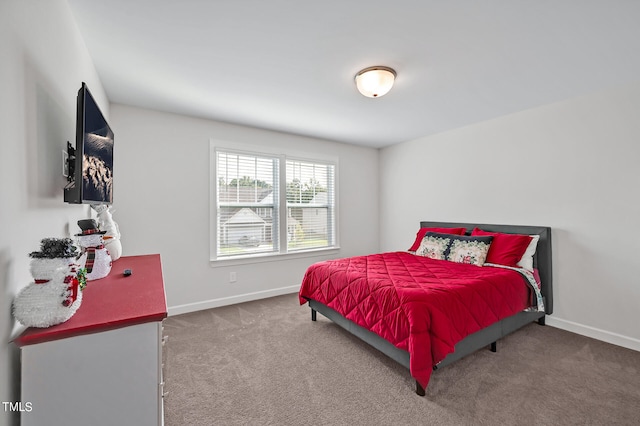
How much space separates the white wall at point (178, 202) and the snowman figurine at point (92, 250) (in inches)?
61.7

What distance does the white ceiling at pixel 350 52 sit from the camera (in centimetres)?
161

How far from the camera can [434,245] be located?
3.40 m

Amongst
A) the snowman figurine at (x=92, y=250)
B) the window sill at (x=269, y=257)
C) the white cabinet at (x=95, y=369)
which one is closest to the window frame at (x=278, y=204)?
the window sill at (x=269, y=257)

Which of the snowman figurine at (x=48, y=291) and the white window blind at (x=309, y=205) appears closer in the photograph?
the snowman figurine at (x=48, y=291)

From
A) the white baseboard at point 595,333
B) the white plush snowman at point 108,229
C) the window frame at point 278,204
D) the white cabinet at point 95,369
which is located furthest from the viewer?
the window frame at point 278,204

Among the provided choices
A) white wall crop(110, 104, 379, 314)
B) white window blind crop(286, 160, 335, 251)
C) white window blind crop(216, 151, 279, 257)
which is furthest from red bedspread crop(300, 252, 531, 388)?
white window blind crop(286, 160, 335, 251)

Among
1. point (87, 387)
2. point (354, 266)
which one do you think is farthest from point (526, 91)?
point (87, 387)

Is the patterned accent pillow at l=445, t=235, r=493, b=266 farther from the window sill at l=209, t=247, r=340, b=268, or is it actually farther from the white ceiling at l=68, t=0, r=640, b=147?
the window sill at l=209, t=247, r=340, b=268

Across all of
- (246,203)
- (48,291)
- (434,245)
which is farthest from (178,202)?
(434,245)

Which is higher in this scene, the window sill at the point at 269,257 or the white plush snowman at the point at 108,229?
the white plush snowman at the point at 108,229

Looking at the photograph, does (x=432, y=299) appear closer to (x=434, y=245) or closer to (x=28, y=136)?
(x=434, y=245)

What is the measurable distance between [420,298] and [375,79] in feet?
5.63

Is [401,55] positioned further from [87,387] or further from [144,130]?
[144,130]

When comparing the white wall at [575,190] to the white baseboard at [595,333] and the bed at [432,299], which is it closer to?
the white baseboard at [595,333]
